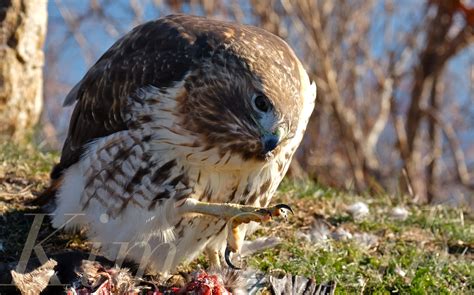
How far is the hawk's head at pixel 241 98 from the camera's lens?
3.85 m

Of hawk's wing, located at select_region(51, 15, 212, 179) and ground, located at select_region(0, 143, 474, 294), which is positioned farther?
ground, located at select_region(0, 143, 474, 294)

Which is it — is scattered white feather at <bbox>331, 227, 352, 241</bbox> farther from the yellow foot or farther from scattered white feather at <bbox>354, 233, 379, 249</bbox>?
the yellow foot

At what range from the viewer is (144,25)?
461 cm

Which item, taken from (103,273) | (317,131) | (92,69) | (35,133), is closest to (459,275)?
(103,273)

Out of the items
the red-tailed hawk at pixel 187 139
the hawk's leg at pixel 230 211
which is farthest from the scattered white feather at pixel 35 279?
the hawk's leg at pixel 230 211

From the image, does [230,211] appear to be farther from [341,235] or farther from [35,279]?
[341,235]

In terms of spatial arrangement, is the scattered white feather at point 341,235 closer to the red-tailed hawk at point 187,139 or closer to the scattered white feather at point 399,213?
the scattered white feather at point 399,213

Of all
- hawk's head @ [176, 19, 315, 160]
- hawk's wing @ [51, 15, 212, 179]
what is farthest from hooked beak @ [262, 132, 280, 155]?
hawk's wing @ [51, 15, 212, 179]

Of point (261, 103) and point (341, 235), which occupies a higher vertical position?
point (261, 103)

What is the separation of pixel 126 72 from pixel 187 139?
0.61 metres

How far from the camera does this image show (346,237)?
207 inches

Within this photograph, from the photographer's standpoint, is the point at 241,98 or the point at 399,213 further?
the point at 399,213

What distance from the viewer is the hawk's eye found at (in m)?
3.86

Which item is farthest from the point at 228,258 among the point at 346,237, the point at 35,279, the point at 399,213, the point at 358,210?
the point at 399,213
